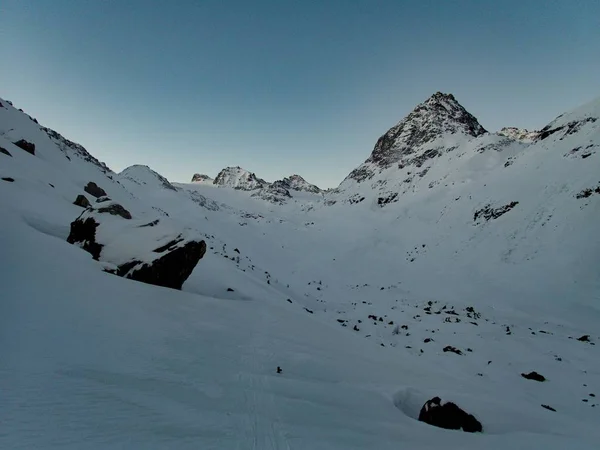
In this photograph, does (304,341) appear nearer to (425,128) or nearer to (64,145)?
(64,145)

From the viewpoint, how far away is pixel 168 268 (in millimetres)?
11516

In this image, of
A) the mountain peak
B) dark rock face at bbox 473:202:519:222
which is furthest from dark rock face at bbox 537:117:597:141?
the mountain peak

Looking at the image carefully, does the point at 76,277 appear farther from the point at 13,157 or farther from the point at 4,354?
the point at 13,157

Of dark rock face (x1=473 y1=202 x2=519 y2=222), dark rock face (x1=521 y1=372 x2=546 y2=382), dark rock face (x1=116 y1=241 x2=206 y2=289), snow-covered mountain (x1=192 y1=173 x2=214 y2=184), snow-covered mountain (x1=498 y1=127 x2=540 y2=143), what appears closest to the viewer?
dark rock face (x1=521 y1=372 x2=546 y2=382)

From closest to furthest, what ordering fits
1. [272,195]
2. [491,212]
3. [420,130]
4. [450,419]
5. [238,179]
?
[450,419] → [491,212] → [420,130] → [272,195] → [238,179]

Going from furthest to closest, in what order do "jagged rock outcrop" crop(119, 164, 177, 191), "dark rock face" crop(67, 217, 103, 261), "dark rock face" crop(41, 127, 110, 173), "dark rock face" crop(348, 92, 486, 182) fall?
"jagged rock outcrop" crop(119, 164, 177, 191) < "dark rock face" crop(348, 92, 486, 182) < "dark rock face" crop(41, 127, 110, 173) < "dark rock face" crop(67, 217, 103, 261)

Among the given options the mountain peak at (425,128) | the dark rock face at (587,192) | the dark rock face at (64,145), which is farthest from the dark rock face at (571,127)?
the dark rock face at (64,145)

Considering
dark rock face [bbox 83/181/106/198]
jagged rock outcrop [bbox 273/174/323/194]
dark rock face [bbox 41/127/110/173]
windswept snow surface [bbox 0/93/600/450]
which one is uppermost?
jagged rock outcrop [bbox 273/174/323/194]

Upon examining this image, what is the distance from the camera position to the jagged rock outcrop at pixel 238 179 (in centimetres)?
11024

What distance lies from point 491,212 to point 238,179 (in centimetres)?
9514

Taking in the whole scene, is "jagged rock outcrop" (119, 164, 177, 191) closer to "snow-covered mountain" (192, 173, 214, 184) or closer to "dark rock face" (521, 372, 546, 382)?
"snow-covered mountain" (192, 173, 214, 184)

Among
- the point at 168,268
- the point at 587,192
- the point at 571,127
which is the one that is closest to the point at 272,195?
the point at 571,127

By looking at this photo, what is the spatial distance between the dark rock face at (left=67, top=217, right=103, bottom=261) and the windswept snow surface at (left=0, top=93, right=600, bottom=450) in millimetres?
1244

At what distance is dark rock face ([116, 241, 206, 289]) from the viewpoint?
36.9 ft
